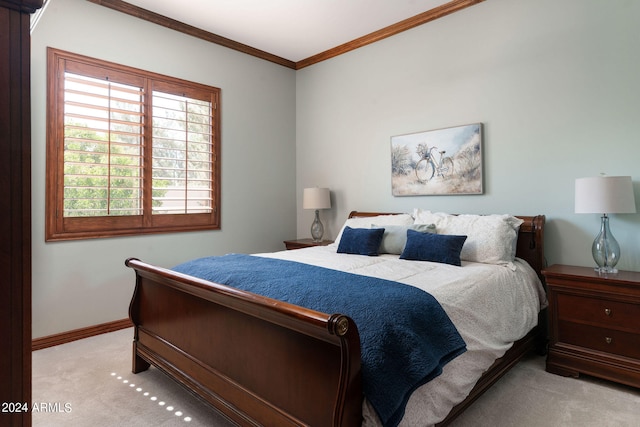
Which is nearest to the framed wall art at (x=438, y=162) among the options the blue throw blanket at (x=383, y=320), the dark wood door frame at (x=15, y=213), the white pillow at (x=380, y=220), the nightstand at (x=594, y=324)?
the white pillow at (x=380, y=220)

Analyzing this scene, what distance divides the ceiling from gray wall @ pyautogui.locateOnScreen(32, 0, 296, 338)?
0.27 m

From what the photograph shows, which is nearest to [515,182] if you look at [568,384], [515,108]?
[515,108]

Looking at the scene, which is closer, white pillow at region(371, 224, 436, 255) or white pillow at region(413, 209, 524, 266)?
white pillow at region(413, 209, 524, 266)

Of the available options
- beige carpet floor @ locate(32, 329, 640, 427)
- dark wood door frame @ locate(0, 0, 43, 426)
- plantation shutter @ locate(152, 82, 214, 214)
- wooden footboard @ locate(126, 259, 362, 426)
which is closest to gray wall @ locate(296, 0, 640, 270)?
beige carpet floor @ locate(32, 329, 640, 427)

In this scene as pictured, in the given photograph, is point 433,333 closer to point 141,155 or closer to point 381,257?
point 381,257

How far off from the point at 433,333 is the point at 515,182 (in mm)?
2098

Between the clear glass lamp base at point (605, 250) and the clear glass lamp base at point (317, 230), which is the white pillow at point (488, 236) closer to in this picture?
the clear glass lamp base at point (605, 250)

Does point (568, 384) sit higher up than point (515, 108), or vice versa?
point (515, 108)

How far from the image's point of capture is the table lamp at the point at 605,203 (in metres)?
2.47

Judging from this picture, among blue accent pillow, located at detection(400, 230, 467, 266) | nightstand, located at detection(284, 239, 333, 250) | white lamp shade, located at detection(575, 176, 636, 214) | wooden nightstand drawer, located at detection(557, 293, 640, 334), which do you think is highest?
white lamp shade, located at detection(575, 176, 636, 214)

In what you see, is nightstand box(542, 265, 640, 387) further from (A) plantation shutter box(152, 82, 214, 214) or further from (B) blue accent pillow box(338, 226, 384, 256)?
(A) plantation shutter box(152, 82, 214, 214)

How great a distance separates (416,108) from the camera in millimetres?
3873

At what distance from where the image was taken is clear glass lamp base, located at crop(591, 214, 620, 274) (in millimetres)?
2561

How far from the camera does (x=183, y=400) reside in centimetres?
226
